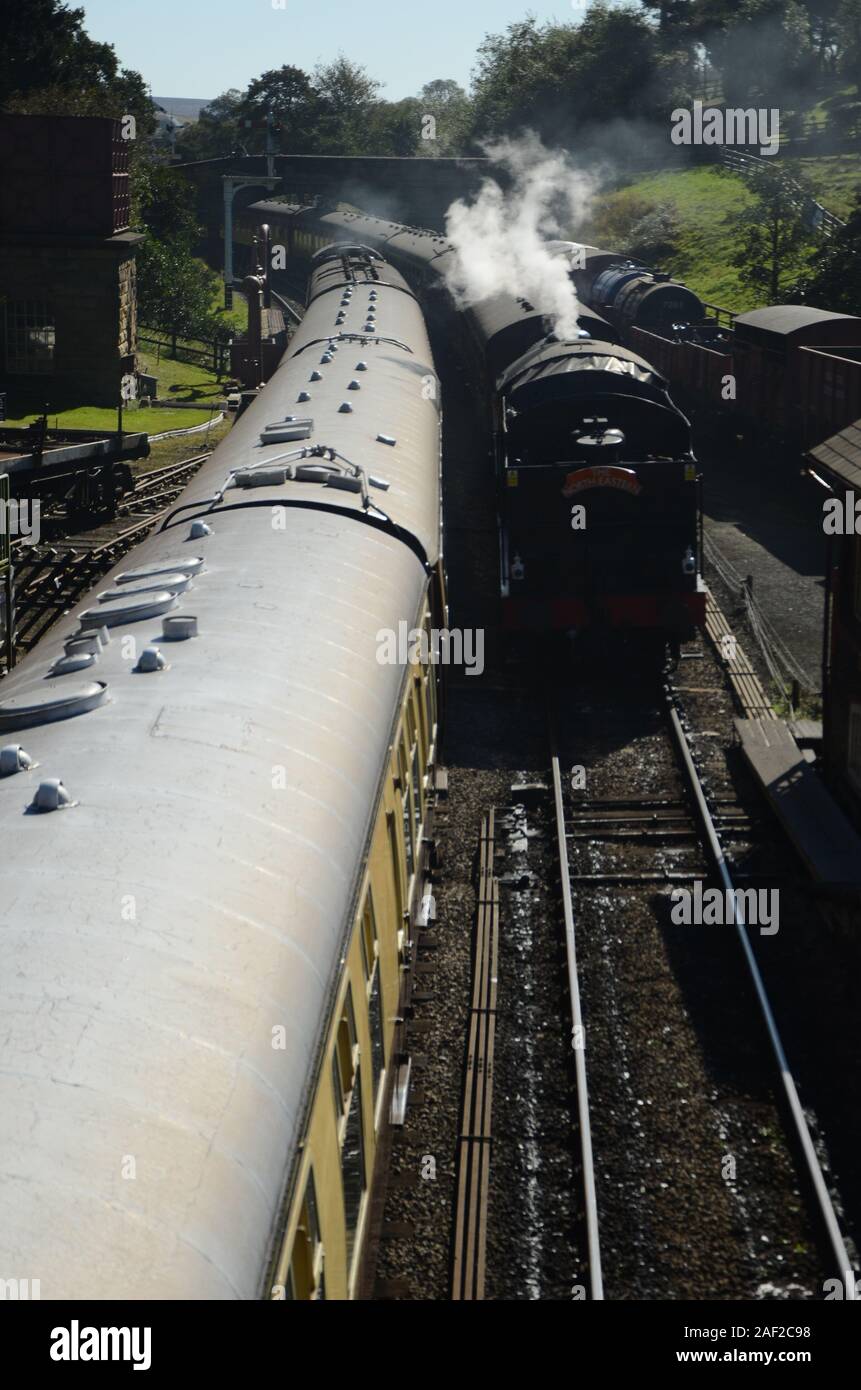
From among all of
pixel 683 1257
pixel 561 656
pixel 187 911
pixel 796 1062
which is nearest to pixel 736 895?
pixel 796 1062

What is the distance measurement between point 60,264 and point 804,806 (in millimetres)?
30106

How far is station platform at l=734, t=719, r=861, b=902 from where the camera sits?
12992mm

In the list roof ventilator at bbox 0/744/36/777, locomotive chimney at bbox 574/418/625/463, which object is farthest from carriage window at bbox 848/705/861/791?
roof ventilator at bbox 0/744/36/777

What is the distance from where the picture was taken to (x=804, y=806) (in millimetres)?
14445

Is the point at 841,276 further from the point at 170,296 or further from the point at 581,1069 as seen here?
the point at 581,1069

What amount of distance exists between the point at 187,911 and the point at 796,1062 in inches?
268

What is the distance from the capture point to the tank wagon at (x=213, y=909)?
372cm

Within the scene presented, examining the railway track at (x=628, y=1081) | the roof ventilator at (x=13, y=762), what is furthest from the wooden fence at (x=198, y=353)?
the roof ventilator at (x=13, y=762)

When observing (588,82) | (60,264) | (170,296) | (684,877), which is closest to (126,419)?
(60,264)

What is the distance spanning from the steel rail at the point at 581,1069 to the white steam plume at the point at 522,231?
1155 cm

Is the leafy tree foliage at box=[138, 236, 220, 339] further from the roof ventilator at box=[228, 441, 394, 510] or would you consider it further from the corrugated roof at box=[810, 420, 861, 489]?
the roof ventilator at box=[228, 441, 394, 510]

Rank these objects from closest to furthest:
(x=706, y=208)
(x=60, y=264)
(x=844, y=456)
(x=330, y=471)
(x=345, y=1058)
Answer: (x=345, y=1058)
(x=330, y=471)
(x=844, y=456)
(x=60, y=264)
(x=706, y=208)

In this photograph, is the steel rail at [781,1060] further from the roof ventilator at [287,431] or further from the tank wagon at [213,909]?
the roof ventilator at [287,431]

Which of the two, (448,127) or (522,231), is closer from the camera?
(522,231)
